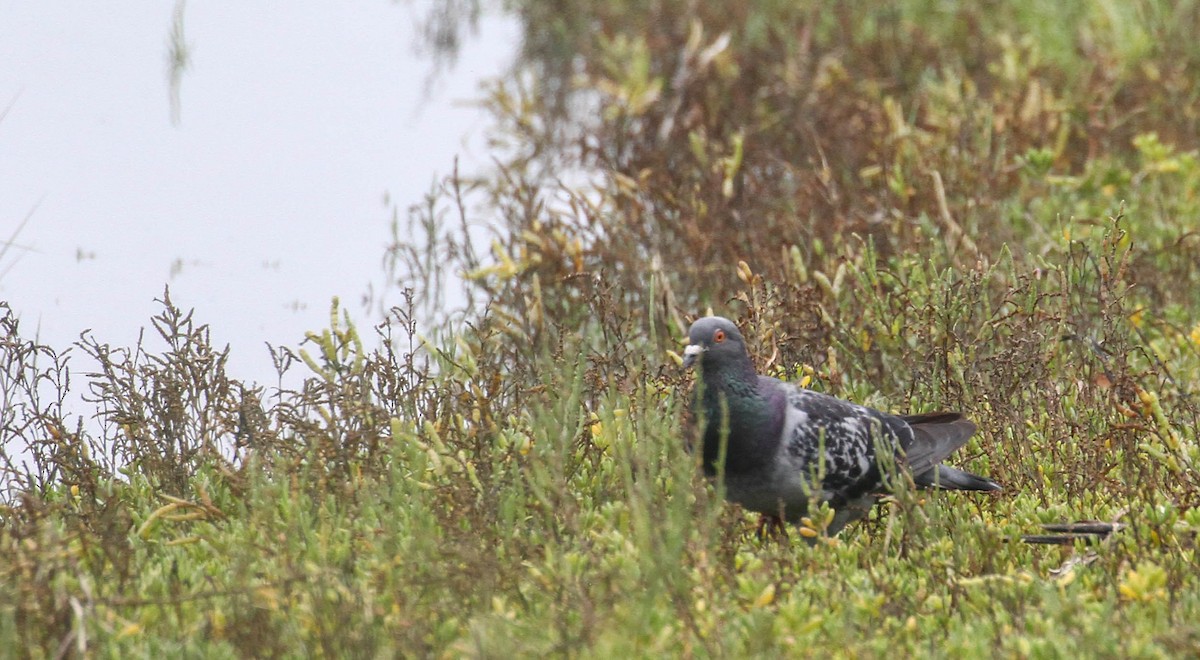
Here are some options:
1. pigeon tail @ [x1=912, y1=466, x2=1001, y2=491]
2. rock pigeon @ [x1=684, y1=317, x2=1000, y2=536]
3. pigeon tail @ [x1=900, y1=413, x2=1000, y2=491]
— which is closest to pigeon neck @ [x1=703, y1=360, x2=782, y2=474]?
rock pigeon @ [x1=684, y1=317, x2=1000, y2=536]

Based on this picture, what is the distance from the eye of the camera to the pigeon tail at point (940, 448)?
4.97m

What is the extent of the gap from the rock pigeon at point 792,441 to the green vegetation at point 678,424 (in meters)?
0.16

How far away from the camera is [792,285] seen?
19.9ft

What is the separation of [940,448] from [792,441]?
2.02 ft

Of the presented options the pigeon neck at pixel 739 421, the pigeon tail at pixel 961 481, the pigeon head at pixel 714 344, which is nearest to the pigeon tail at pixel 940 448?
the pigeon tail at pixel 961 481

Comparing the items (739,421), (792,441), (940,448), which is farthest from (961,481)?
(739,421)

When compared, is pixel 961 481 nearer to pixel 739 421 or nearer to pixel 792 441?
pixel 792 441

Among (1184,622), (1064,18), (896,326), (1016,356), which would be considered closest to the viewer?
(1184,622)

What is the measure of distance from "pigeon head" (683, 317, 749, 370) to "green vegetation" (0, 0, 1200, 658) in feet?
0.58

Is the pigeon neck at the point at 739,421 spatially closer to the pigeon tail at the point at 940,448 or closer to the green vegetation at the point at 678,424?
the green vegetation at the point at 678,424

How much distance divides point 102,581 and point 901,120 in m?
5.51

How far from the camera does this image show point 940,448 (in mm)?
5016

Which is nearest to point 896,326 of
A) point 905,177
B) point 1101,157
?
point 905,177

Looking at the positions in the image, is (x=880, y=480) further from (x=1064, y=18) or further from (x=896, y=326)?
(x=1064, y=18)
